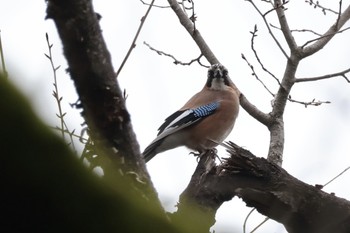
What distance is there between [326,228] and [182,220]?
3.05 meters

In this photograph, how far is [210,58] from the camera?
644 cm

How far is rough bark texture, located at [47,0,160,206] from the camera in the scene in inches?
64.6

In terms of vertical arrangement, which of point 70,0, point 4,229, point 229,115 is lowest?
point 4,229

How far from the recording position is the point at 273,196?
364cm

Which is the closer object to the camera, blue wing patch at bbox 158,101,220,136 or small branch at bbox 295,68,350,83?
small branch at bbox 295,68,350,83

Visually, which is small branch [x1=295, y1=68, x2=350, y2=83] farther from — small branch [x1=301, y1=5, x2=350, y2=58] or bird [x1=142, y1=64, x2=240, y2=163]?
bird [x1=142, y1=64, x2=240, y2=163]

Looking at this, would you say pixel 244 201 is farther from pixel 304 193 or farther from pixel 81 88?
pixel 81 88

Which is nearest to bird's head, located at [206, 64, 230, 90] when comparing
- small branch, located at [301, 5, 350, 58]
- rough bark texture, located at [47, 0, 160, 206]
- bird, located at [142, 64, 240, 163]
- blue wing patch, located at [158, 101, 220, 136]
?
bird, located at [142, 64, 240, 163]

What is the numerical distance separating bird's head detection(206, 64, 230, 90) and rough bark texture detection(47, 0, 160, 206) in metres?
5.56

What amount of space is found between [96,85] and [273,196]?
6.93ft

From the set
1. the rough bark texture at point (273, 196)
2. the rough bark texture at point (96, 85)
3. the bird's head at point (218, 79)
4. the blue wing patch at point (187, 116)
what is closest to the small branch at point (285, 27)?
the bird's head at point (218, 79)

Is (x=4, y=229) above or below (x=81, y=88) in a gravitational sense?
below

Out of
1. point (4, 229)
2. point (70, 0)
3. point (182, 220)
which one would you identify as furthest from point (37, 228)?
point (70, 0)

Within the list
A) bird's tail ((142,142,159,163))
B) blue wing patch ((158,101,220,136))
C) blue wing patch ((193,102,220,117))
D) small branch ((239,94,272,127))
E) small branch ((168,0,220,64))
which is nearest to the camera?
small branch ((239,94,272,127))
